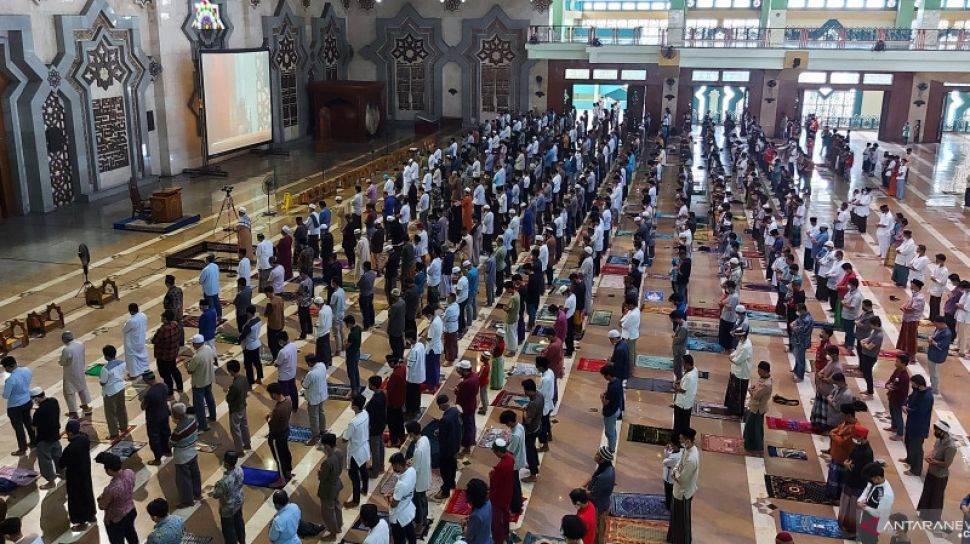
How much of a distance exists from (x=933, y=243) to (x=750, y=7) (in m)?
21.9

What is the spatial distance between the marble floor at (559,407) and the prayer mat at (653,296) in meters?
0.45

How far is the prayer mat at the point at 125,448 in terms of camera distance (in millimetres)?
9352

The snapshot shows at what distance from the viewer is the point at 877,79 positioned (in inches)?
1261

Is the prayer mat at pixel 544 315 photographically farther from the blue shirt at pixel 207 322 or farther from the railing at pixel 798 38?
the railing at pixel 798 38

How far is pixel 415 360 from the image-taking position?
9672mm

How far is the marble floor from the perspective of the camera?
8445 mm

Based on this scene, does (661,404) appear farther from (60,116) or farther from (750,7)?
(750,7)

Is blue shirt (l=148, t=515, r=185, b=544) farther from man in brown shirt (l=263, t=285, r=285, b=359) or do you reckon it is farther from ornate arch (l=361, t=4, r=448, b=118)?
ornate arch (l=361, t=4, r=448, b=118)

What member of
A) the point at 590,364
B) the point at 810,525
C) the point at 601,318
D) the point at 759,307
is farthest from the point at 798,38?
the point at 810,525

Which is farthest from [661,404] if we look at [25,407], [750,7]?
[750,7]

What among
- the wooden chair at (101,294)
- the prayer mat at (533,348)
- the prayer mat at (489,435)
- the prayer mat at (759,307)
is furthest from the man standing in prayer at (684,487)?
the wooden chair at (101,294)

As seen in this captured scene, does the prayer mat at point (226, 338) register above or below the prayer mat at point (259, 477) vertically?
above

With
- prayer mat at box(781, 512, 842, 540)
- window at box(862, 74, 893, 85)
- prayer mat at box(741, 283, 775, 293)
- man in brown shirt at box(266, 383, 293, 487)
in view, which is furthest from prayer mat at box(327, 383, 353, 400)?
window at box(862, 74, 893, 85)

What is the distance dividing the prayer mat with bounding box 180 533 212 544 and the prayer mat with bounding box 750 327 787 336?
8902mm
